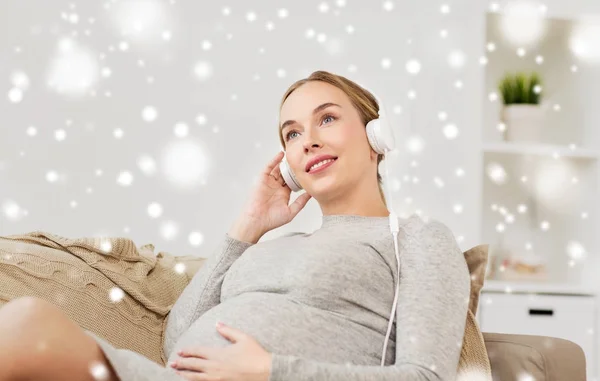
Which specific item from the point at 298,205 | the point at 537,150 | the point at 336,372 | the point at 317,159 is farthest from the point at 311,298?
the point at 537,150

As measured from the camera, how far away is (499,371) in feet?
3.90

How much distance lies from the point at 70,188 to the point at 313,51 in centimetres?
94

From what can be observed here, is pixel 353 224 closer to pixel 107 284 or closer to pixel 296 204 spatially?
pixel 296 204

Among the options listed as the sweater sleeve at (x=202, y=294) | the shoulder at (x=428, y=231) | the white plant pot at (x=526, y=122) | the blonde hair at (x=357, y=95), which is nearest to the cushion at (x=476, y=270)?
the shoulder at (x=428, y=231)

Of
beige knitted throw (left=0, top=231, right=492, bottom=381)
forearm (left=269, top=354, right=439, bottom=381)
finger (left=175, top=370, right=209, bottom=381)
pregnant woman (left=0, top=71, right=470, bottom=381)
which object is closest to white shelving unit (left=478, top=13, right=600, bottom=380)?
pregnant woman (left=0, top=71, right=470, bottom=381)

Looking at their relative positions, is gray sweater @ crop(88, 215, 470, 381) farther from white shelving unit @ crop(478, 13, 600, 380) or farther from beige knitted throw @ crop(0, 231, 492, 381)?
white shelving unit @ crop(478, 13, 600, 380)

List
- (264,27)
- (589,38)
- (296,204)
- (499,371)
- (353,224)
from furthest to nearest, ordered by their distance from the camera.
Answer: (589,38) → (264,27) → (296,204) → (353,224) → (499,371)

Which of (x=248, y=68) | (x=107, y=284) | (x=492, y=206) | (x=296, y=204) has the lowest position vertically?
(x=492, y=206)

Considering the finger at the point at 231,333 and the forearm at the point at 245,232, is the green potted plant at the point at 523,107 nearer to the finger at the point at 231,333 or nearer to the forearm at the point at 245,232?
the forearm at the point at 245,232

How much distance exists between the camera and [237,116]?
7.52 ft

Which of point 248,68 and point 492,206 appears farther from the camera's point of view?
point 492,206

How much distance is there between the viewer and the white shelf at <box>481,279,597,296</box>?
2.29 metres

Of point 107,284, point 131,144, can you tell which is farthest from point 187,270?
point 131,144

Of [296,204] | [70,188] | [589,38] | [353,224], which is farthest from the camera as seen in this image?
[589,38]
